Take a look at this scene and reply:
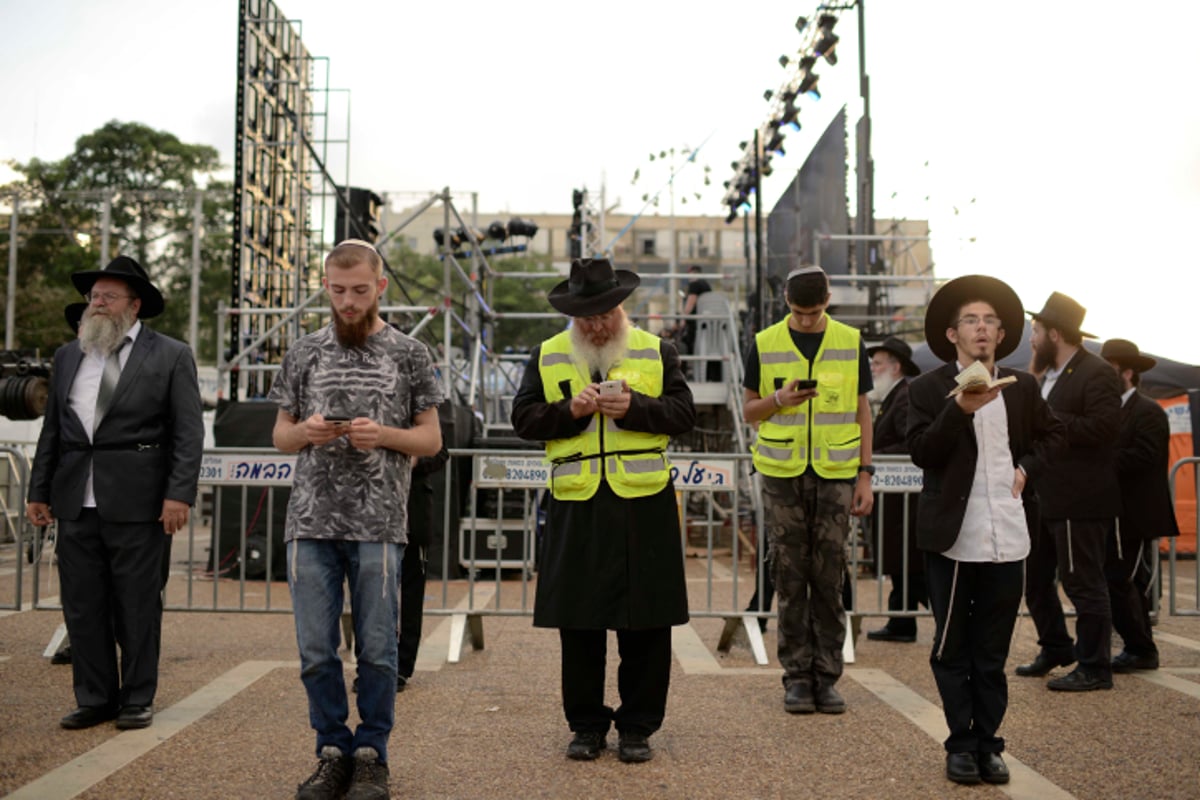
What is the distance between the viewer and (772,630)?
864 cm

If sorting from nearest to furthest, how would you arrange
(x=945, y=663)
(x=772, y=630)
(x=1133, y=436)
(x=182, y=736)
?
(x=945, y=663), (x=182, y=736), (x=1133, y=436), (x=772, y=630)

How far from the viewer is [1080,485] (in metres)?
6.50

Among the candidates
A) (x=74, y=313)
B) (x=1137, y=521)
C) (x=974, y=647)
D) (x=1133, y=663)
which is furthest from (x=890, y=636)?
(x=74, y=313)

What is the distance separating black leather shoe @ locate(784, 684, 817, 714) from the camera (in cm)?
Answer: 570

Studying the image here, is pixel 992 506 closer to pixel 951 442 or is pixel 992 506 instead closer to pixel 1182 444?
pixel 951 442

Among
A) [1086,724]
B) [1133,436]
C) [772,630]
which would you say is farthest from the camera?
[772,630]

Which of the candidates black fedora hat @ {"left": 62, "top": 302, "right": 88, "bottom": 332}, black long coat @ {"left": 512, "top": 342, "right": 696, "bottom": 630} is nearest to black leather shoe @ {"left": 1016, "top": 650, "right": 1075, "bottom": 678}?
black long coat @ {"left": 512, "top": 342, "right": 696, "bottom": 630}

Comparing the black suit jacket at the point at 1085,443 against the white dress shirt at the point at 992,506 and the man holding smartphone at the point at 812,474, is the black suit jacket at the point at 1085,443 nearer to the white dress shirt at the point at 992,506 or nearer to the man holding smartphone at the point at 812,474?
the man holding smartphone at the point at 812,474

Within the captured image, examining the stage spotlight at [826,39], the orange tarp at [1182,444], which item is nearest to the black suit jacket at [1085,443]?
the orange tarp at [1182,444]

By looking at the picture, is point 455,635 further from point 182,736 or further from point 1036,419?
point 1036,419

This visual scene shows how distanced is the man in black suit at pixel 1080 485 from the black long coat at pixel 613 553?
262 cm

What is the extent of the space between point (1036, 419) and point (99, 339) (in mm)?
4054

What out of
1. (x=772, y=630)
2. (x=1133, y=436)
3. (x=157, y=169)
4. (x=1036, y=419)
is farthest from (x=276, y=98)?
(x=157, y=169)

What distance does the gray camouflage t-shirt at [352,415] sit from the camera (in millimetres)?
4254
